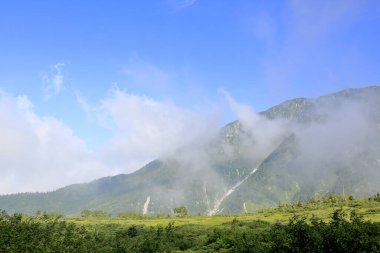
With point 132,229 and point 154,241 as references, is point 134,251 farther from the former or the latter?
point 132,229

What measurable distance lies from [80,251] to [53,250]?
6.29 meters

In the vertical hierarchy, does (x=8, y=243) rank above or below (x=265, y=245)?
above

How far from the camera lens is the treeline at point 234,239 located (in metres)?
82.8

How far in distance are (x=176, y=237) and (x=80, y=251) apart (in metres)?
43.6

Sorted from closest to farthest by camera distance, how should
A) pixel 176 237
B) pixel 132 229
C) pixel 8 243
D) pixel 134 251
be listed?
1. pixel 8 243
2. pixel 134 251
3. pixel 176 237
4. pixel 132 229

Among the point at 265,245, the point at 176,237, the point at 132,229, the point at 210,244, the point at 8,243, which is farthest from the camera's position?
the point at 132,229

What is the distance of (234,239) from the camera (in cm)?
11694

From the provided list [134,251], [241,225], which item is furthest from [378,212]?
[134,251]

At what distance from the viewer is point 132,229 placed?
16500 cm

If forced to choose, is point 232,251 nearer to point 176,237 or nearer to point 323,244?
point 323,244

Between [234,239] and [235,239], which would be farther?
[234,239]

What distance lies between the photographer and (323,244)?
275ft

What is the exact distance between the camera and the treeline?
272ft

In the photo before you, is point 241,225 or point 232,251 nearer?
point 232,251
